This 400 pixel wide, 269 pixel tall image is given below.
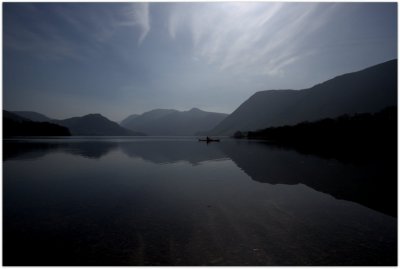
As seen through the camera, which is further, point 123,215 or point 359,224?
point 123,215

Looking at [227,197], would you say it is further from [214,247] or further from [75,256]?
[75,256]

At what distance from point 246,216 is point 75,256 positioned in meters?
9.53

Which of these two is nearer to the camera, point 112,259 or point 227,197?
point 112,259

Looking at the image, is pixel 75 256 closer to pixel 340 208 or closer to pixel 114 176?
pixel 340 208

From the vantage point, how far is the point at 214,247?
10.0 meters

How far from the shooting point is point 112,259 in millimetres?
8922

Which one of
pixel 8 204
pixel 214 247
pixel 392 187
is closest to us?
pixel 214 247

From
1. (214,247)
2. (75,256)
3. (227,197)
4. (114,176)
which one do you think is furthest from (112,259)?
(114,176)

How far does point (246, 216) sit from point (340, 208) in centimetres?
732

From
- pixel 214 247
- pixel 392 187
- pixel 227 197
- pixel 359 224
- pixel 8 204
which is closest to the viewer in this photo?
pixel 214 247

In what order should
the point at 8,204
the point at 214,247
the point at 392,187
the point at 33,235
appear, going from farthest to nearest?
the point at 392,187 < the point at 8,204 < the point at 33,235 < the point at 214,247

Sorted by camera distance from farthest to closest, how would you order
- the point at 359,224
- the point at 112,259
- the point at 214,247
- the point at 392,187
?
the point at 392,187, the point at 359,224, the point at 214,247, the point at 112,259

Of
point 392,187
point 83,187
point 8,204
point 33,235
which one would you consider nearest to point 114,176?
point 83,187

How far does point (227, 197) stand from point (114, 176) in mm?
15858
